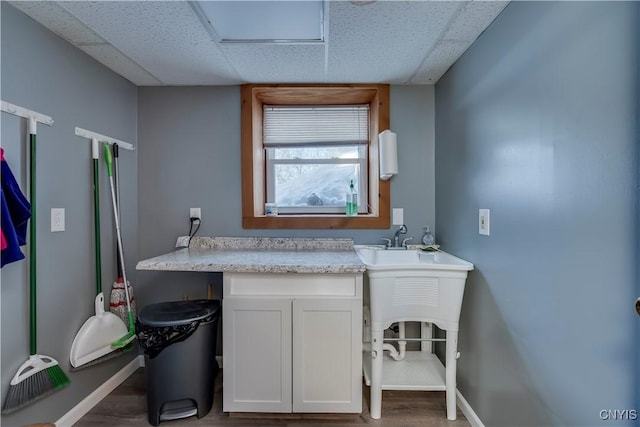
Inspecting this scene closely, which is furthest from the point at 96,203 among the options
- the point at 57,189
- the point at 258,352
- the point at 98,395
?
the point at 258,352

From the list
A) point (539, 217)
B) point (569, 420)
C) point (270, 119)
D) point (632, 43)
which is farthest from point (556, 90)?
point (270, 119)

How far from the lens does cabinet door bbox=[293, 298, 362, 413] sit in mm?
1627

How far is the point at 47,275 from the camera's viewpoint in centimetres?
155

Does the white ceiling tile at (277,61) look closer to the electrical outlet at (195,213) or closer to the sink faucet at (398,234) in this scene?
the electrical outlet at (195,213)

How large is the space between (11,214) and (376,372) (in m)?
1.90

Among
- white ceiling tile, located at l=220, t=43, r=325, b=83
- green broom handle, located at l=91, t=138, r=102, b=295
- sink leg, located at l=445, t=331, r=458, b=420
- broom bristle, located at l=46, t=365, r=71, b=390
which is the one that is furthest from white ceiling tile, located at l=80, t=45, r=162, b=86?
sink leg, located at l=445, t=331, r=458, b=420

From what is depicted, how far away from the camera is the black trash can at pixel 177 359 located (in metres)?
1.60

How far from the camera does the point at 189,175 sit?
2.29 metres

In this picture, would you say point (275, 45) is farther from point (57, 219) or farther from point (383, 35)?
point (57, 219)

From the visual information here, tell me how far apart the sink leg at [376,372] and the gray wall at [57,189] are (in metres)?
1.67

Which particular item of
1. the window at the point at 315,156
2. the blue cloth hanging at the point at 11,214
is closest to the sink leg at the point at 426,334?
the window at the point at 315,156

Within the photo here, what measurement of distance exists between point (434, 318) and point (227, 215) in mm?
1568

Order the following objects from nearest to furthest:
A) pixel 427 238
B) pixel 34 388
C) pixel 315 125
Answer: pixel 34 388 → pixel 427 238 → pixel 315 125

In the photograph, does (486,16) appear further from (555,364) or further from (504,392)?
(504,392)
